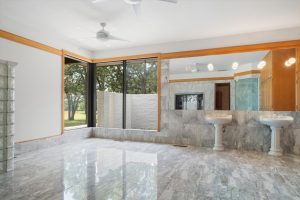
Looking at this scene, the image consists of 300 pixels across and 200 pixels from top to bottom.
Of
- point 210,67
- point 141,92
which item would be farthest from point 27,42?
point 210,67

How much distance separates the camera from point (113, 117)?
6660 millimetres

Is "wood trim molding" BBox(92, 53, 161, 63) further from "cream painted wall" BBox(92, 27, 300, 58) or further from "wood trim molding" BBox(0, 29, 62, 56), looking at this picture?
"wood trim molding" BBox(0, 29, 62, 56)

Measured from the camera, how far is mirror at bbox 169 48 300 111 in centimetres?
436

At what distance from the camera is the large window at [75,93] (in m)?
5.45

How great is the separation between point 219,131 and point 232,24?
240 centimetres

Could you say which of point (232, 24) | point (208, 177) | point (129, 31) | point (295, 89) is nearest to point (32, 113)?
point (129, 31)

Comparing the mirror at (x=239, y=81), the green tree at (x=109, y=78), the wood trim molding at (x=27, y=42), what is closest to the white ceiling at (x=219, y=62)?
the mirror at (x=239, y=81)

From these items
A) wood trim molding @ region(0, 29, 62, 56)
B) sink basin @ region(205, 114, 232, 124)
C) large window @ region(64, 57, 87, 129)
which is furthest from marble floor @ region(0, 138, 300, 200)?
wood trim molding @ region(0, 29, 62, 56)

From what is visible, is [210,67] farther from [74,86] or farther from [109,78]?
[74,86]

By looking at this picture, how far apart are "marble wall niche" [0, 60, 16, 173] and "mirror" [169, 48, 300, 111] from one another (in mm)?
3589

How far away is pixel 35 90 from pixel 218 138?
14.3ft

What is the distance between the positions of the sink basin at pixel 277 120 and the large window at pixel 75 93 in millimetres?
4881

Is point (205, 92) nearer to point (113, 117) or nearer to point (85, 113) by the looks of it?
point (113, 117)

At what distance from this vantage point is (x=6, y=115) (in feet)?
10.0
